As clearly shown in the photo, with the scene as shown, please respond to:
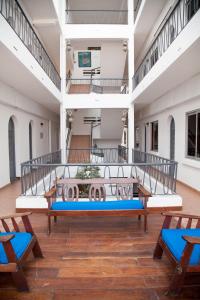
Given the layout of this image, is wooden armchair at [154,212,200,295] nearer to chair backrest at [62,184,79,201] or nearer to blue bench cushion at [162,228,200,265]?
blue bench cushion at [162,228,200,265]

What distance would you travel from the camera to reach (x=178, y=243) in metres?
2.14

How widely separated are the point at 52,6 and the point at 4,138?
4.80 meters

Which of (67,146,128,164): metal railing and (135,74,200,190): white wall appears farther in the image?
(67,146,128,164): metal railing

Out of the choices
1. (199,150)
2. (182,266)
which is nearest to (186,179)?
(199,150)

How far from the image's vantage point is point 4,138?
6.45 meters

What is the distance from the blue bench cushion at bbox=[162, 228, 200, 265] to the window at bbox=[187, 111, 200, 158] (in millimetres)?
3969

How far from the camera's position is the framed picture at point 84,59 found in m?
16.9

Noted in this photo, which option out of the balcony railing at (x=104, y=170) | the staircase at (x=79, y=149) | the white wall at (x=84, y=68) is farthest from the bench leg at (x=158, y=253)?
the white wall at (x=84, y=68)

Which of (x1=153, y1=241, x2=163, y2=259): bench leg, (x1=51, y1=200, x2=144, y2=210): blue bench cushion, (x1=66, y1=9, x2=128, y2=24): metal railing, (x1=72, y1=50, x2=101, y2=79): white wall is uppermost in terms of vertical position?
(x1=66, y1=9, x2=128, y2=24): metal railing

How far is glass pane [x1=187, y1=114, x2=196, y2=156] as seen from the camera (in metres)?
6.12

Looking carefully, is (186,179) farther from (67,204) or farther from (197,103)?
(67,204)

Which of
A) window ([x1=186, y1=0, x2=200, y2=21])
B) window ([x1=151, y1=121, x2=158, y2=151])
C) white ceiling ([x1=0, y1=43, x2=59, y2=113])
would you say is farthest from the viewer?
window ([x1=151, y1=121, x2=158, y2=151])

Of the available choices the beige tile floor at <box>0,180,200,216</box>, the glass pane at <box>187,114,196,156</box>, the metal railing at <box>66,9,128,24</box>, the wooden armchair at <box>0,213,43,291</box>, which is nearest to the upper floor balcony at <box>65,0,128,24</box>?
the metal railing at <box>66,9,128,24</box>

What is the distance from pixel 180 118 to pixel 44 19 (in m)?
6.21
